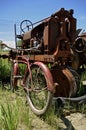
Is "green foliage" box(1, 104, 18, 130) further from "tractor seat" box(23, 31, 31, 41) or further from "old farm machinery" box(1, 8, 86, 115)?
"tractor seat" box(23, 31, 31, 41)

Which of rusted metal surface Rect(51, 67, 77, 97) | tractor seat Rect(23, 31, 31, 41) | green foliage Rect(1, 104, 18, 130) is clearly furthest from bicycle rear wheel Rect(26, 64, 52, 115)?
green foliage Rect(1, 104, 18, 130)

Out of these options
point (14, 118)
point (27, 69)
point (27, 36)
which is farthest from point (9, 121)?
point (27, 36)

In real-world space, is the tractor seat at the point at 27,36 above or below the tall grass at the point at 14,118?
above

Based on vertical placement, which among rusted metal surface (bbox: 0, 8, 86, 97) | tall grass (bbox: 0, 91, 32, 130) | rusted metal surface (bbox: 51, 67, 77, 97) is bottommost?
tall grass (bbox: 0, 91, 32, 130)

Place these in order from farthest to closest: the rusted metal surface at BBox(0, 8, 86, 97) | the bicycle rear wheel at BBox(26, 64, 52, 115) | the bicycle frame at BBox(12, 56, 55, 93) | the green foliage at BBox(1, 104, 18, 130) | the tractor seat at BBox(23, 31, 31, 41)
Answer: the tractor seat at BBox(23, 31, 31, 41)
the rusted metal surface at BBox(0, 8, 86, 97)
the bicycle rear wheel at BBox(26, 64, 52, 115)
the bicycle frame at BBox(12, 56, 55, 93)
the green foliage at BBox(1, 104, 18, 130)

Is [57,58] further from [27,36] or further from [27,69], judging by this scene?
[27,36]

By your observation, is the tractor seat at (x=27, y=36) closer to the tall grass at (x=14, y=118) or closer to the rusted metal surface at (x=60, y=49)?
the rusted metal surface at (x=60, y=49)

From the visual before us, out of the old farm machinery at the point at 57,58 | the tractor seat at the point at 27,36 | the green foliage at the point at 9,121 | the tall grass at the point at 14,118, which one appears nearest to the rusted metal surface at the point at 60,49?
the old farm machinery at the point at 57,58

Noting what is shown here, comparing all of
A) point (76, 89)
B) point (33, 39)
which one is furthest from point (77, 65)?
point (33, 39)

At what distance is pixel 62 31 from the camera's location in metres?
4.76

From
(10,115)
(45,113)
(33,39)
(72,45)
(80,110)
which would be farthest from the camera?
(33,39)

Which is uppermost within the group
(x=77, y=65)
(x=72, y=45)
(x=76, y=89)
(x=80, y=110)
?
(x=72, y=45)

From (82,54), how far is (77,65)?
25cm

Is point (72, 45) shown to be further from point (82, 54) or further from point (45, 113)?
point (45, 113)
